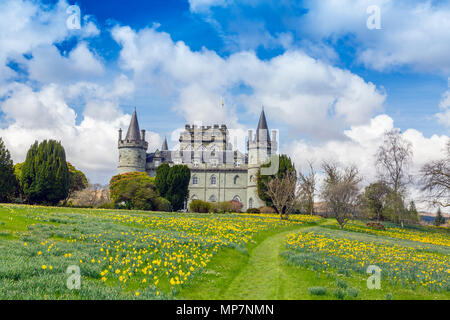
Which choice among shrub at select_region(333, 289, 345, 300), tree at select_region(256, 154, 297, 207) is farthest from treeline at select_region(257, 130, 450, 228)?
shrub at select_region(333, 289, 345, 300)

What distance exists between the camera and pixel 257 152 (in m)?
63.0

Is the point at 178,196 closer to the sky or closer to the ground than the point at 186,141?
closer to the ground

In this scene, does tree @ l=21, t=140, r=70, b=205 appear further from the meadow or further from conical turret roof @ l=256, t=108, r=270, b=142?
conical turret roof @ l=256, t=108, r=270, b=142

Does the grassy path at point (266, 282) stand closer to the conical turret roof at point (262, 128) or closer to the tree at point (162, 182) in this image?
the tree at point (162, 182)

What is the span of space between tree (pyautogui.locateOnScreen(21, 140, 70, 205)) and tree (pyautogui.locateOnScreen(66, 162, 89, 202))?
42.6 ft

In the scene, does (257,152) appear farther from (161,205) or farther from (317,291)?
(317,291)

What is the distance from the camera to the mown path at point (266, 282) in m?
7.86

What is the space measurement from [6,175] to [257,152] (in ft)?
134

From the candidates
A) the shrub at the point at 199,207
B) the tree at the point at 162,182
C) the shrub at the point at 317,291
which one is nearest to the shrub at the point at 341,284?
the shrub at the point at 317,291

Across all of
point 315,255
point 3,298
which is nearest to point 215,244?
point 315,255

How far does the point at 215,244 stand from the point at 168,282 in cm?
525

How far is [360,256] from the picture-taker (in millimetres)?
13562
